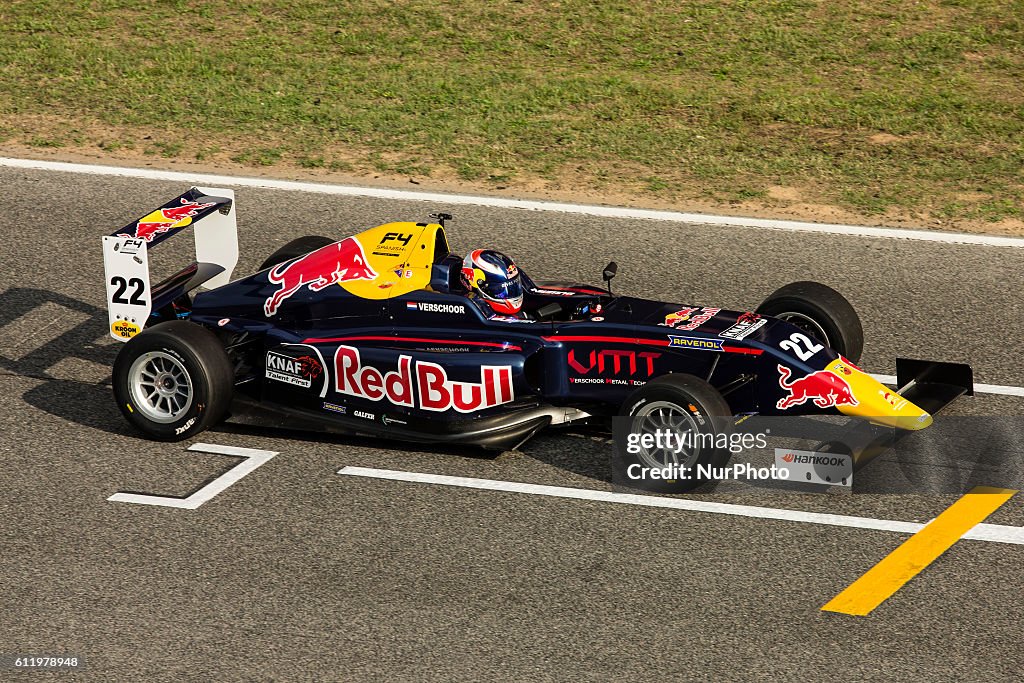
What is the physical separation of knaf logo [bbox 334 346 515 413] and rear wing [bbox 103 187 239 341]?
5.11ft

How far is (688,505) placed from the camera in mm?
8617

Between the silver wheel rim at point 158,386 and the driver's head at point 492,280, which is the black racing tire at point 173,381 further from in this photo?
the driver's head at point 492,280

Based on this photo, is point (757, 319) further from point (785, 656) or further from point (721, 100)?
point (721, 100)

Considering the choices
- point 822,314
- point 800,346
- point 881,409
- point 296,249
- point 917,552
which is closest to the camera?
point 917,552

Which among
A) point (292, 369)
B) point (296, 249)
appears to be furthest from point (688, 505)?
point (296, 249)

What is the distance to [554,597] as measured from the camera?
7648 mm

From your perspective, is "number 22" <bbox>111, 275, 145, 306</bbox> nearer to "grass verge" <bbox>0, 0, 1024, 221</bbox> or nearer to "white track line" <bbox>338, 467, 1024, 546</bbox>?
"white track line" <bbox>338, 467, 1024, 546</bbox>

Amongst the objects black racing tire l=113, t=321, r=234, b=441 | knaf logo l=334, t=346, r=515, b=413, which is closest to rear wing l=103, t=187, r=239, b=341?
black racing tire l=113, t=321, r=234, b=441

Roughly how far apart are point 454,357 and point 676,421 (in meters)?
1.55

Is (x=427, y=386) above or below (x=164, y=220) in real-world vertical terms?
below

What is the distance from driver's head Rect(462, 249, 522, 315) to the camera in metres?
9.38

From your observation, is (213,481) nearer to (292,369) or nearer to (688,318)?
(292,369)

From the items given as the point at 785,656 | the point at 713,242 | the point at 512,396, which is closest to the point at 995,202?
the point at 713,242

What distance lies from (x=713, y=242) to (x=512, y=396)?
4649 millimetres
